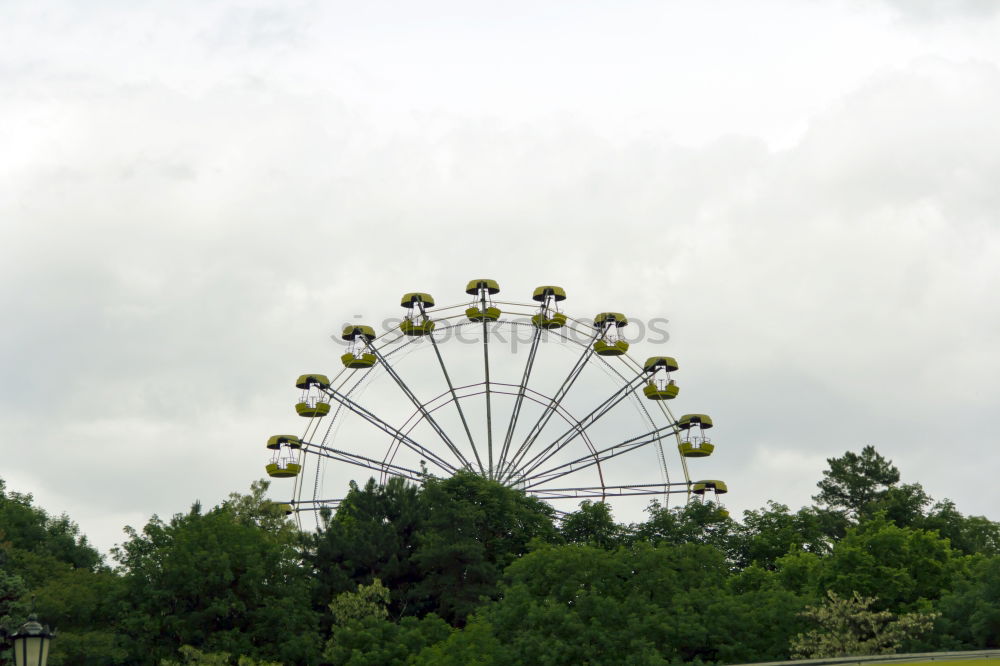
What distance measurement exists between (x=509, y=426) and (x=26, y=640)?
33322 mm

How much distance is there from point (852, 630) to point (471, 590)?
44.4 feet

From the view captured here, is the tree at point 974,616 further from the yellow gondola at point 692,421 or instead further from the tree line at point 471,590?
the yellow gondola at point 692,421

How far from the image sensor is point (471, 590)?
136 feet

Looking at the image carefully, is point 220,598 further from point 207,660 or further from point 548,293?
point 548,293

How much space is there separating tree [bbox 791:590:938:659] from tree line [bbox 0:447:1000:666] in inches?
2.9

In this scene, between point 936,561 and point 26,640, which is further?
point 936,561

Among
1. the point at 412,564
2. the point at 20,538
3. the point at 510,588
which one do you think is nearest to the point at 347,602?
the point at 412,564

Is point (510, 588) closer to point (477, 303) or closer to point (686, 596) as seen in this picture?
point (686, 596)

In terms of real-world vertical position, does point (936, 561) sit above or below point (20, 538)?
below

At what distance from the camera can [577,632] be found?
31031mm

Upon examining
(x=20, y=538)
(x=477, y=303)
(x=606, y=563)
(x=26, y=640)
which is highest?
(x=477, y=303)

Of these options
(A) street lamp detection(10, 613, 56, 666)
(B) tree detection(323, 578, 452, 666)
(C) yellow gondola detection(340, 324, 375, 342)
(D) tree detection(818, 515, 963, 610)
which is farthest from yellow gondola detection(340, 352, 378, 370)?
(A) street lamp detection(10, 613, 56, 666)

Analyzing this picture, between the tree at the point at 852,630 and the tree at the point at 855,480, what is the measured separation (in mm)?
33097

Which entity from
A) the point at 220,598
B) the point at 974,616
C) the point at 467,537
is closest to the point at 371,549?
the point at 467,537
